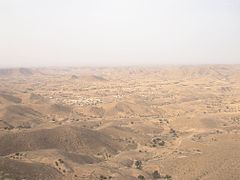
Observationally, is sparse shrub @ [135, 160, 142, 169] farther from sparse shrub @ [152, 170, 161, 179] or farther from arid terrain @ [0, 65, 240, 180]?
sparse shrub @ [152, 170, 161, 179]

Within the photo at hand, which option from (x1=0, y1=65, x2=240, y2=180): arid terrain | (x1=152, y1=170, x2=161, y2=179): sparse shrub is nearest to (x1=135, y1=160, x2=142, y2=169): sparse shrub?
(x1=0, y1=65, x2=240, y2=180): arid terrain

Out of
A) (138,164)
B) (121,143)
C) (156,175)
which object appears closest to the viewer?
(156,175)

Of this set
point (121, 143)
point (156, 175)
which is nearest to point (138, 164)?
point (156, 175)

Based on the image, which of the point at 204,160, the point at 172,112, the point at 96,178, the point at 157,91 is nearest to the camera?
the point at 96,178

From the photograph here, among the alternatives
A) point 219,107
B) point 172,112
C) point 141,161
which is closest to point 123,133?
point 141,161

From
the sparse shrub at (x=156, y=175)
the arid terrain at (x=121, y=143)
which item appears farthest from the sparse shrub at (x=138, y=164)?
the sparse shrub at (x=156, y=175)

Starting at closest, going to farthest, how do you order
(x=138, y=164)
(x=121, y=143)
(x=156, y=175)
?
(x=156, y=175)
(x=138, y=164)
(x=121, y=143)

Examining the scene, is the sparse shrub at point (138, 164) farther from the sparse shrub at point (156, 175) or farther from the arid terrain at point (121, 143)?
the sparse shrub at point (156, 175)

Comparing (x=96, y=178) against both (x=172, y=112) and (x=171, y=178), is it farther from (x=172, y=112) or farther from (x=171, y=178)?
(x=172, y=112)

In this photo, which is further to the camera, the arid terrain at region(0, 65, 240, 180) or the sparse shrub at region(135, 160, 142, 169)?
the sparse shrub at region(135, 160, 142, 169)

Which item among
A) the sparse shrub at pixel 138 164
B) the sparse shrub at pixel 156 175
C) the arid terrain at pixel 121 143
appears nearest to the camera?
the arid terrain at pixel 121 143

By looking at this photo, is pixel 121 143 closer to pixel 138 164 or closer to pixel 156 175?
pixel 138 164
